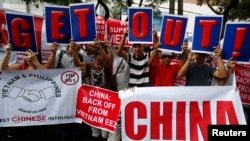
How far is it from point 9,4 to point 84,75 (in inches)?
1093

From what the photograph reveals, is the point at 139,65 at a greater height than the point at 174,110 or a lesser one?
greater

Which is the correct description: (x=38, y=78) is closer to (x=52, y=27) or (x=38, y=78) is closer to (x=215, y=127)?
(x=52, y=27)

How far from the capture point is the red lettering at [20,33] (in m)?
5.33

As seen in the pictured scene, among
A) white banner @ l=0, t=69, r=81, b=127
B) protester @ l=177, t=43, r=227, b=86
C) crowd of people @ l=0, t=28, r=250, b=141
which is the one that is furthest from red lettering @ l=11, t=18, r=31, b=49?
protester @ l=177, t=43, r=227, b=86

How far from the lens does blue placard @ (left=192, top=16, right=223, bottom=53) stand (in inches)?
205

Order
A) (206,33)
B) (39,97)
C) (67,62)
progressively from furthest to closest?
(67,62) < (39,97) < (206,33)

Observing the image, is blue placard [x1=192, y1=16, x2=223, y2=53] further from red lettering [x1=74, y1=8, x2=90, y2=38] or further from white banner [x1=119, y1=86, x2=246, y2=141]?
Answer: red lettering [x1=74, y1=8, x2=90, y2=38]

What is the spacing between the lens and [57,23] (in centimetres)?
545

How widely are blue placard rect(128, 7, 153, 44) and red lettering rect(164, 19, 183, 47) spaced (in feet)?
0.68

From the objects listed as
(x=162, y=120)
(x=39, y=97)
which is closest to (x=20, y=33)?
(x=39, y=97)

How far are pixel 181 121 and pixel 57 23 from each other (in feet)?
6.61

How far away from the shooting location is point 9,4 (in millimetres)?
31719

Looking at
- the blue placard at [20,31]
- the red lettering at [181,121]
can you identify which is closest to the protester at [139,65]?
the red lettering at [181,121]

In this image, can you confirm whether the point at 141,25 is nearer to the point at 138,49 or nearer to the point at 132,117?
the point at 138,49
